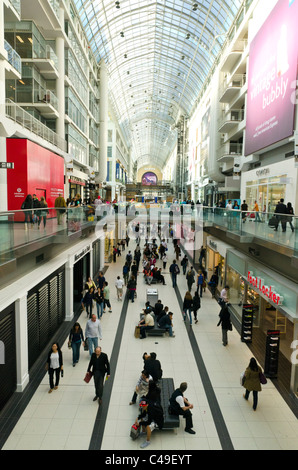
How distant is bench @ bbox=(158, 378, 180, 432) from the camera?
6.73m

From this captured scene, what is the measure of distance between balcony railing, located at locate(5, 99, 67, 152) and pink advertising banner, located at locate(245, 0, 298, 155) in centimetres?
1267

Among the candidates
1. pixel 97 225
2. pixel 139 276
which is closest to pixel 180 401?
pixel 97 225

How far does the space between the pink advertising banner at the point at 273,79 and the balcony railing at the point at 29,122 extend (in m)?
12.7

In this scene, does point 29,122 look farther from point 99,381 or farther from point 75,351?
point 99,381

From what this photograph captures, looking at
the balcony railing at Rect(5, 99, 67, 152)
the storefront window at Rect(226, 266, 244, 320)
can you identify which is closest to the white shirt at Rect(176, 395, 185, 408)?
the storefront window at Rect(226, 266, 244, 320)

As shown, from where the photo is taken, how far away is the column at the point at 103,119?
4172cm

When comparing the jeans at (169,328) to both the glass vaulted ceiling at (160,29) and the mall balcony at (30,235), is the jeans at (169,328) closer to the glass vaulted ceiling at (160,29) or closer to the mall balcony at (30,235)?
the mall balcony at (30,235)

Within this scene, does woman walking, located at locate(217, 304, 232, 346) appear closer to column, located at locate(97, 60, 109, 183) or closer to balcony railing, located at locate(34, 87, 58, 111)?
balcony railing, located at locate(34, 87, 58, 111)

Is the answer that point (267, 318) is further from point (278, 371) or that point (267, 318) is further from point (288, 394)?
point (288, 394)

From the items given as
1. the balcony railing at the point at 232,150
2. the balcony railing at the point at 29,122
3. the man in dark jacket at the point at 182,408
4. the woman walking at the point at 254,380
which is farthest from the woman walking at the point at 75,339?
the balcony railing at the point at 232,150

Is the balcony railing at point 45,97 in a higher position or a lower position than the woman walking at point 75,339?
higher

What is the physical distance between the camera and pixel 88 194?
1550 inches
